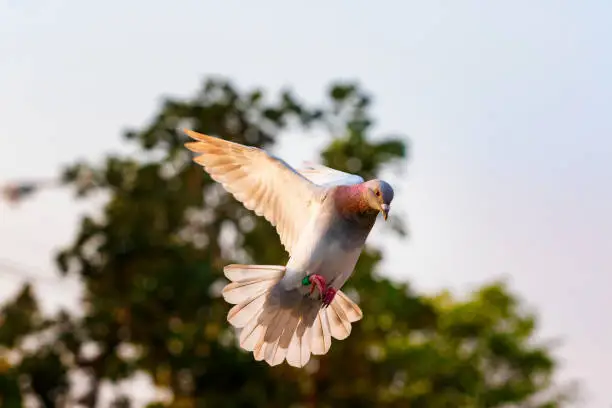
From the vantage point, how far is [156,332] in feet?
50.2

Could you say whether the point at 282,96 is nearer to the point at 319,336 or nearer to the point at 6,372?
the point at 6,372

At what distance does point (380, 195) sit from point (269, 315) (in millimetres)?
929

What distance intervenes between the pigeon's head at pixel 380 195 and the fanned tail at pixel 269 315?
2.27 ft

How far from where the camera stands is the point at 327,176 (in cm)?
380

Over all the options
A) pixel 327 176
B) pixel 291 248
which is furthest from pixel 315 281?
pixel 327 176

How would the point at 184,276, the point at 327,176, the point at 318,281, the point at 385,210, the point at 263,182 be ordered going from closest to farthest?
the point at 385,210
the point at 318,281
the point at 263,182
the point at 327,176
the point at 184,276

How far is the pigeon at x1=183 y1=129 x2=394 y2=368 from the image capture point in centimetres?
329

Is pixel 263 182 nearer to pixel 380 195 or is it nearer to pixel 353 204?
pixel 353 204

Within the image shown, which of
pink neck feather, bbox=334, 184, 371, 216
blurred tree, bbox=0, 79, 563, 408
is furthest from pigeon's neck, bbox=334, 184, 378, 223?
blurred tree, bbox=0, 79, 563, 408

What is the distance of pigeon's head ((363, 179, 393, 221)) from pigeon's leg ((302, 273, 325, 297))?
43 centimetres

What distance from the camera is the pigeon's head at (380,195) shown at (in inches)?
116

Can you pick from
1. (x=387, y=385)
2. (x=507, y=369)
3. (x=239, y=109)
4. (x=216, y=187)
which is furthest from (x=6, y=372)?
(x=507, y=369)

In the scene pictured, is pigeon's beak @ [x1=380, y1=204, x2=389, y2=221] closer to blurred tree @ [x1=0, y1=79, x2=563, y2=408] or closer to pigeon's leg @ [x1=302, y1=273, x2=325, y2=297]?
pigeon's leg @ [x1=302, y1=273, x2=325, y2=297]

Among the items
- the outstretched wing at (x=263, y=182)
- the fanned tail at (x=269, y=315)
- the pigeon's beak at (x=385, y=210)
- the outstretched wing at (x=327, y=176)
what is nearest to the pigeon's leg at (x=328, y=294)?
the fanned tail at (x=269, y=315)
